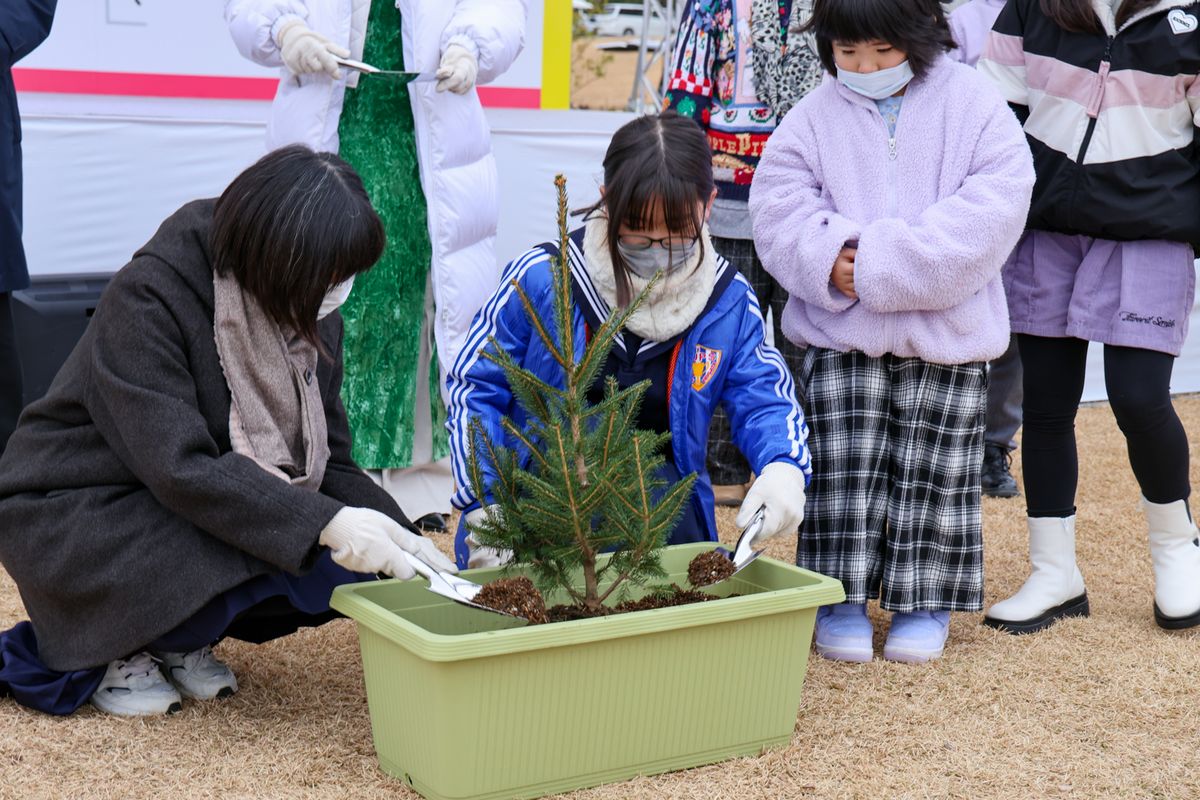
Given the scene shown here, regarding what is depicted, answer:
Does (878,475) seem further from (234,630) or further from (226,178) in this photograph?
(226,178)

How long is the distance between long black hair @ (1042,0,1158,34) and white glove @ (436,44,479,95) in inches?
48.1

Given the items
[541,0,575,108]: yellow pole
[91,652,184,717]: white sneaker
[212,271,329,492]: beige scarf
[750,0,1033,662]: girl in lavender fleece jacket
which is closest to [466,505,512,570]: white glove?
[212,271,329,492]: beige scarf

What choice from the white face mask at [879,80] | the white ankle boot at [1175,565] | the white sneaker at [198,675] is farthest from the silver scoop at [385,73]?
the white ankle boot at [1175,565]

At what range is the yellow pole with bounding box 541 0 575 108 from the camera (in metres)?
4.48

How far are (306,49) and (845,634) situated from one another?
1605 mm

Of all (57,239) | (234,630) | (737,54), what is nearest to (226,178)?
(57,239)

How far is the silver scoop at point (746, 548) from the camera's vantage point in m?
1.91

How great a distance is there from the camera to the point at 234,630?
209cm

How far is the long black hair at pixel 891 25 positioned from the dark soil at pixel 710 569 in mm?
927

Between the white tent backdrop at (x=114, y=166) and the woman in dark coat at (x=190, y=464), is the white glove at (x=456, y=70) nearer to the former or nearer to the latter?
the white tent backdrop at (x=114, y=166)

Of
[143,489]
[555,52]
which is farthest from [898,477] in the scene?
[555,52]

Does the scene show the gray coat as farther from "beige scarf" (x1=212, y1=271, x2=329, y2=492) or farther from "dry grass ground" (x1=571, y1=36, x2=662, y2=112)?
"dry grass ground" (x1=571, y1=36, x2=662, y2=112)

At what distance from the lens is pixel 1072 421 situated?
2.55m

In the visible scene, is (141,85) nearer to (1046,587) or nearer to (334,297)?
(334,297)
